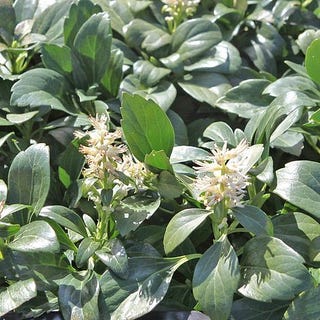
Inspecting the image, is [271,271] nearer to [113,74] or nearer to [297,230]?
[297,230]

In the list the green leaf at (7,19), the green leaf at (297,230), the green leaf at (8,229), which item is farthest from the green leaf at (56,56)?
the green leaf at (297,230)

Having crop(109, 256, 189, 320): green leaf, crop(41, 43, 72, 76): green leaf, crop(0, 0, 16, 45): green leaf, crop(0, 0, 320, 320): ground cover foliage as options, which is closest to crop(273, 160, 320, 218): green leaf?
crop(0, 0, 320, 320): ground cover foliage

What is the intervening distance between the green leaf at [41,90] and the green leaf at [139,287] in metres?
0.46

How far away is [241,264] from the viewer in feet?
3.96

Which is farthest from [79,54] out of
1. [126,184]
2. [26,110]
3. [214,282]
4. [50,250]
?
[214,282]

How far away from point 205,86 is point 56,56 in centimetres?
38

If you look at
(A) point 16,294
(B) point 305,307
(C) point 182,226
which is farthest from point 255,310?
(A) point 16,294

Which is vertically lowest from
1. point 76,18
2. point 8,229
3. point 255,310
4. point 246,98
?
point 255,310

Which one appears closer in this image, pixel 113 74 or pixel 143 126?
pixel 143 126

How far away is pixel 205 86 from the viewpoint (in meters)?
1.70

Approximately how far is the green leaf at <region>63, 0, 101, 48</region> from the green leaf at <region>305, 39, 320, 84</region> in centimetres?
53

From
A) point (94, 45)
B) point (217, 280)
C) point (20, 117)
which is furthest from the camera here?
point (94, 45)

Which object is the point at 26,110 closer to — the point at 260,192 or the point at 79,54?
the point at 79,54

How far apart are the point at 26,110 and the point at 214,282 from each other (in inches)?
25.9
